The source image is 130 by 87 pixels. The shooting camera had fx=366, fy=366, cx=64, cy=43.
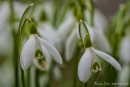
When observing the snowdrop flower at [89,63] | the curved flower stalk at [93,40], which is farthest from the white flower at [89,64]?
the curved flower stalk at [93,40]

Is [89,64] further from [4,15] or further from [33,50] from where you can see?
[4,15]

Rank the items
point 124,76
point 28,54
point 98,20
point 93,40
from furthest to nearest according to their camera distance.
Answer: point 98,20 → point 124,76 → point 93,40 → point 28,54

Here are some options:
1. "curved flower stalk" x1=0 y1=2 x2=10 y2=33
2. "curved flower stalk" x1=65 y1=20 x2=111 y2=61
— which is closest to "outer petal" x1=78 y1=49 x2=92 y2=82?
"curved flower stalk" x1=65 y1=20 x2=111 y2=61

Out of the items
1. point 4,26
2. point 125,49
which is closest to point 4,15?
point 4,26

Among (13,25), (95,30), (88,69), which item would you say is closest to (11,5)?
(13,25)

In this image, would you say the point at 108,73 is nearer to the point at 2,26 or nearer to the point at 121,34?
the point at 121,34

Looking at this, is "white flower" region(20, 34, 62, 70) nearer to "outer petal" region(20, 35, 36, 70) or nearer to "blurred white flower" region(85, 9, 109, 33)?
"outer petal" region(20, 35, 36, 70)

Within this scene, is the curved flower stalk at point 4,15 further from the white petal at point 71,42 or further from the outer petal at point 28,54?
the outer petal at point 28,54

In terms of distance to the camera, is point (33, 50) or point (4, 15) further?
point (4, 15)
